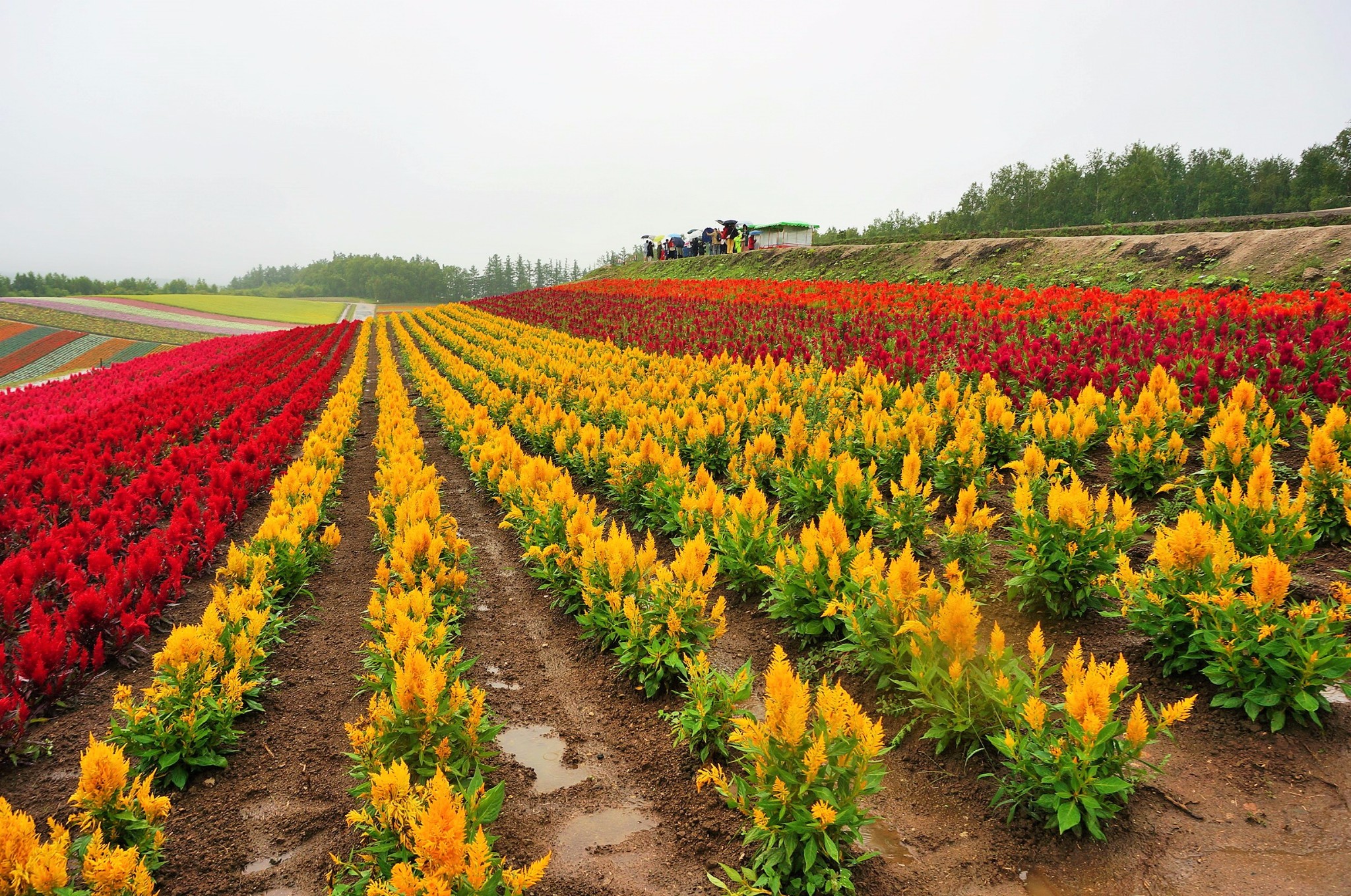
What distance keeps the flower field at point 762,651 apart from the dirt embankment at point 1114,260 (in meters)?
6.17

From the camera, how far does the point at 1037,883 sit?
252 cm

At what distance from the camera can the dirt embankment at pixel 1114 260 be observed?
12508mm

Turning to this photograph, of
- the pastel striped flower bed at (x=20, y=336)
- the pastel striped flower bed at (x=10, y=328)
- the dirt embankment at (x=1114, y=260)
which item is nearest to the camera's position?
the dirt embankment at (x=1114, y=260)

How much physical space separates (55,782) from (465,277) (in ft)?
465

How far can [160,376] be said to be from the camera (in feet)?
60.7

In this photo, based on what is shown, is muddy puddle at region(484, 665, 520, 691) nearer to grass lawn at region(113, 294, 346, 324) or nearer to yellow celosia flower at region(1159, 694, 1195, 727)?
yellow celosia flower at region(1159, 694, 1195, 727)

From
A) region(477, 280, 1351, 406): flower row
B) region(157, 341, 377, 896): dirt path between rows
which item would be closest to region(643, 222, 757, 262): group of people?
region(477, 280, 1351, 406): flower row

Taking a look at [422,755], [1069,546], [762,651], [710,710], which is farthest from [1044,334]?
[422,755]

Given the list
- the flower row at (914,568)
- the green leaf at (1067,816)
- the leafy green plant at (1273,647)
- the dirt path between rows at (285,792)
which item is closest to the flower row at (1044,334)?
the flower row at (914,568)

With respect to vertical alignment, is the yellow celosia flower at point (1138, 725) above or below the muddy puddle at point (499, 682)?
above

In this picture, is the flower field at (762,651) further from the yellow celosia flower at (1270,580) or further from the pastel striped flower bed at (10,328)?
the pastel striped flower bed at (10,328)

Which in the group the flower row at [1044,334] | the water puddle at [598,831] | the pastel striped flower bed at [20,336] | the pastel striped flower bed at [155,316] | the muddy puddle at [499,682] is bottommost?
the water puddle at [598,831]

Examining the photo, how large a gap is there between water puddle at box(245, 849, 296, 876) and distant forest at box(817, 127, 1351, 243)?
38.6 m

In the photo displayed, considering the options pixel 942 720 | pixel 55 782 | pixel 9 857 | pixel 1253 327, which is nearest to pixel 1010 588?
pixel 942 720
